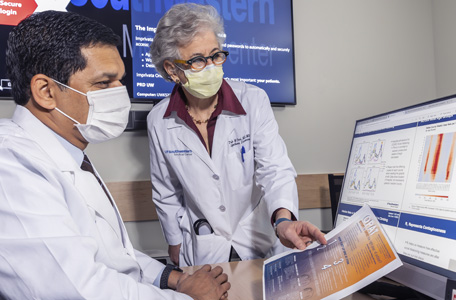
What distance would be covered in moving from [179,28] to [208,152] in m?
0.47

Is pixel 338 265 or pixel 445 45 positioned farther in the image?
pixel 445 45

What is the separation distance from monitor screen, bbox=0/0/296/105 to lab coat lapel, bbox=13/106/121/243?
3.31 feet

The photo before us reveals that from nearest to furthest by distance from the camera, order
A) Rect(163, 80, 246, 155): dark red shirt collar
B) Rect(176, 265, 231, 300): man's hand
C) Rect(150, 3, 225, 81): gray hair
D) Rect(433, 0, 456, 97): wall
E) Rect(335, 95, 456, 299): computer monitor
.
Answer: Rect(335, 95, 456, 299): computer monitor, Rect(176, 265, 231, 300): man's hand, Rect(150, 3, 225, 81): gray hair, Rect(163, 80, 246, 155): dark red shirt collar, Rect(433, 0, 456, 97): wall

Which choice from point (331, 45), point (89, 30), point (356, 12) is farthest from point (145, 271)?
point (356, 12)

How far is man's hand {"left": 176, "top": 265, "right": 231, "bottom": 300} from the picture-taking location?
34.6 inches

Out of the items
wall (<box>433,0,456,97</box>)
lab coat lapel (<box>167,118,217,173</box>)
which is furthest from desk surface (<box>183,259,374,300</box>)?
wall (<box>433,0,456,97</box>)

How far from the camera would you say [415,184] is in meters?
0.88

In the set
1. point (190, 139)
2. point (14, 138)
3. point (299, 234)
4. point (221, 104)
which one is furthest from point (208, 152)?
point (14, 138)

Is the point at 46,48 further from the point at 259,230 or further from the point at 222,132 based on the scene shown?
the point at 259,230

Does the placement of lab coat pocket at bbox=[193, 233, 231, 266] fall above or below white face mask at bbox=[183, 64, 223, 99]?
below

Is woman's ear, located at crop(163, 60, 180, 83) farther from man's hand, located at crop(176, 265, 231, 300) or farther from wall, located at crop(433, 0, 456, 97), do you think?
wall, located at crop(433, 0, 456, 97)

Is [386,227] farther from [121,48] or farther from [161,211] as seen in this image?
[121,48]

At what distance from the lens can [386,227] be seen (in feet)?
3.13


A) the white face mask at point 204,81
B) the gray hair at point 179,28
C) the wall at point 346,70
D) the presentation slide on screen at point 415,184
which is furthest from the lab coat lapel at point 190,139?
the wall at point 346,70
